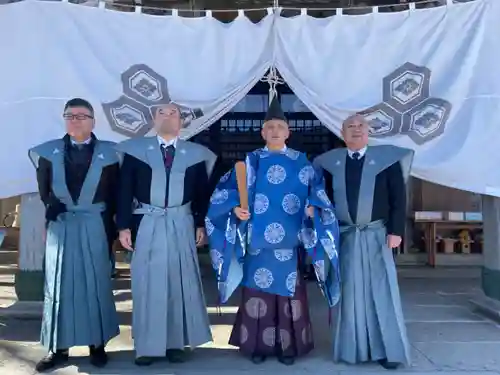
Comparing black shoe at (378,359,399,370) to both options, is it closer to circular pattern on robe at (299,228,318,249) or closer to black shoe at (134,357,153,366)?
circular pattern on robe at (299,228,318,249)

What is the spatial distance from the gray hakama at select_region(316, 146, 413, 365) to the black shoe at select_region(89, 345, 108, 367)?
146 centimetres

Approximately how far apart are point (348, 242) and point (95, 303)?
1615 mm

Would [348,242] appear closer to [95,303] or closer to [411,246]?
[95,303]

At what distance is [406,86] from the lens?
4.46 m

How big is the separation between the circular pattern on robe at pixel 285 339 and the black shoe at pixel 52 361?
4.43 ft

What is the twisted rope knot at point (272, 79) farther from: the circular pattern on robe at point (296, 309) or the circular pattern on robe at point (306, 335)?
the circular pattern on robe at point (306, 335)

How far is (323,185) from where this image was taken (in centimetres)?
367

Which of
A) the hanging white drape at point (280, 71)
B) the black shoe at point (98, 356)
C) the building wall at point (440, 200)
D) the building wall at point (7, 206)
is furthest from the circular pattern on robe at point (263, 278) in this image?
the building wall at point (7, 206)

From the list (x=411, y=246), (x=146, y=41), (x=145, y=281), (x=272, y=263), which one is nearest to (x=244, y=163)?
(x=272, y=263)

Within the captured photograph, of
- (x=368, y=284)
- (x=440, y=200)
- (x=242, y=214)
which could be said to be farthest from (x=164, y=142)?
(x=440, y=200)

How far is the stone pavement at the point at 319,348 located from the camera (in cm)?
356

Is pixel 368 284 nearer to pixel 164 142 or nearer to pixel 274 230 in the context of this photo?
pixel 274 230

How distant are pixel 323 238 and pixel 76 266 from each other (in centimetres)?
151

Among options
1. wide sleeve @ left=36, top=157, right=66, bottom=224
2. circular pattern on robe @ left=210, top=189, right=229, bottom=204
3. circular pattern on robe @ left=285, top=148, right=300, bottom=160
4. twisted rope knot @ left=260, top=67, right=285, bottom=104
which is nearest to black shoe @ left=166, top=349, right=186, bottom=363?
circular pattern on robe @ left=210, top=189, right=229, bottom=204
